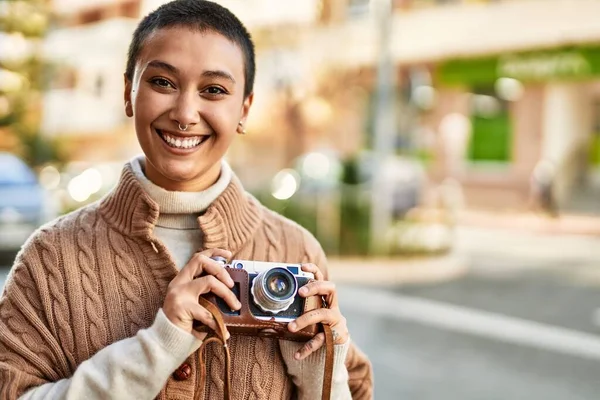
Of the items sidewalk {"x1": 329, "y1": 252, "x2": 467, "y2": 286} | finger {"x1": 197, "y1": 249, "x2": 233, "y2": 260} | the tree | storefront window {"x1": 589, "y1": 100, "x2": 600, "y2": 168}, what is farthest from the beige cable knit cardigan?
the tree

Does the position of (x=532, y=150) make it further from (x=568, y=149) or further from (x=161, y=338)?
(x=161, y=338)

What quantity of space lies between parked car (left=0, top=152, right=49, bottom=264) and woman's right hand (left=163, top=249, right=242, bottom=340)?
10.6 meters

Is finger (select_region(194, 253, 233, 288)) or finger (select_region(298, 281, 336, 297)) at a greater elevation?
finger (select_region(194, 253, 233, 288))

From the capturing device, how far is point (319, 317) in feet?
5.30

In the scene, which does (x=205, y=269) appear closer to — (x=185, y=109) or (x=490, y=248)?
(x=185, y=109)

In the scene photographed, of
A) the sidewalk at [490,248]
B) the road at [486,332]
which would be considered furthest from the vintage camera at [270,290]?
the sidewalk at [490,248]

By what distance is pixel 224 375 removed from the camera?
165 centimetres

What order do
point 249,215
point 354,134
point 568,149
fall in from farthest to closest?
point 354,134 < point 568,149 < point 249,215

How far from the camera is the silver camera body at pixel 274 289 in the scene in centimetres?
158

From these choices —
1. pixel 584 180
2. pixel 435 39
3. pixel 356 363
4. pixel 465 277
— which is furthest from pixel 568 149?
pixel 356 363

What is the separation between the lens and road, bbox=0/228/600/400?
6812 mm

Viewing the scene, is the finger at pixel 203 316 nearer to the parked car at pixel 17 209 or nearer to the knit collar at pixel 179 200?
the knit collar at pixel 179 200

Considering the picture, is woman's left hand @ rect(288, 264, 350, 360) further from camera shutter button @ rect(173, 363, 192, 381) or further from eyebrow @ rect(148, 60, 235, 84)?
eyebrow @ rect(148, 60, 235, 84)

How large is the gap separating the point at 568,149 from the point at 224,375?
22247 mm
